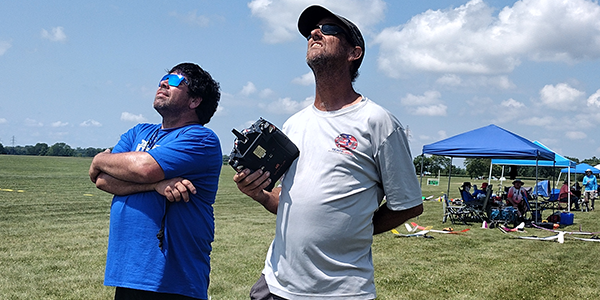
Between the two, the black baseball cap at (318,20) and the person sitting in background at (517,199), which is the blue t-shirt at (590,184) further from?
the black baseball cap at (318,20)

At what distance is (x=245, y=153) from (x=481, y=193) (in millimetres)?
14708

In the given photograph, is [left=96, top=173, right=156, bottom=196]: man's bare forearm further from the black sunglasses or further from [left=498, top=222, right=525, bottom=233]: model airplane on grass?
[left=498, top=222, right=525, bottom=233]: model airplane on grass

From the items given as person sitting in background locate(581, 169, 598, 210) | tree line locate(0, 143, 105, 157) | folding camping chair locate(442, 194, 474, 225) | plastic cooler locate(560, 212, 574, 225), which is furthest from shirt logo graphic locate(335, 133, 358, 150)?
tree line locate(0, 143, 105, 157)

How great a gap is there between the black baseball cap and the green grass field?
3.68 meters

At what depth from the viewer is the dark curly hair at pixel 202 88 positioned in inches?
109

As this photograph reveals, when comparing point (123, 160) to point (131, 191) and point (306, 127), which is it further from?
point (306, 127)

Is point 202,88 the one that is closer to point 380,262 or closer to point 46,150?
point 380,262

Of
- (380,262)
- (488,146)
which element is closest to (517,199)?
(488,146)

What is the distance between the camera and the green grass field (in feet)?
18.5

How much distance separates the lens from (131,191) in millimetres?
2494

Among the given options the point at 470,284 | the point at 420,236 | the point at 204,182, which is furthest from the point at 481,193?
the point at 204,182

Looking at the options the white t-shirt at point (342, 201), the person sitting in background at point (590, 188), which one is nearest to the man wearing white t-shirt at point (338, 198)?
the white t-shirt at point (342, 201)

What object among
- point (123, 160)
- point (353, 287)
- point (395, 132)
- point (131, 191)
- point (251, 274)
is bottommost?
point (251, 274)

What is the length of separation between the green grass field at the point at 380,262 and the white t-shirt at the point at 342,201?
3.51m
